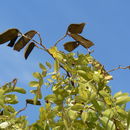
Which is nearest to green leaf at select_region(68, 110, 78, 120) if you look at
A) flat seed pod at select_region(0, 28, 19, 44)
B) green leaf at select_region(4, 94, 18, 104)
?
green leaf at select_region(4, 94, 18, 104)

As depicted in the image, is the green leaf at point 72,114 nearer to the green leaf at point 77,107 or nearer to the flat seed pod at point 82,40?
the green leaf at point 77,107

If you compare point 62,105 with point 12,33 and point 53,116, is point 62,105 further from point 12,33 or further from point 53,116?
point 12,33

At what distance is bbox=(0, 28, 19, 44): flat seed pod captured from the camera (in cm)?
287

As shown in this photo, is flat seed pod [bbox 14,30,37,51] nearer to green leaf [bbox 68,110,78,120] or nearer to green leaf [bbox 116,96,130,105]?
green leaf [bbox 68,110,78,120]

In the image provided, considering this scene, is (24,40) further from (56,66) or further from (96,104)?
(96,104)

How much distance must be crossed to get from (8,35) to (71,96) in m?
0.77

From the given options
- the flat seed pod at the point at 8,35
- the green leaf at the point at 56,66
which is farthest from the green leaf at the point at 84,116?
the flat seed pod at the point at 8,35

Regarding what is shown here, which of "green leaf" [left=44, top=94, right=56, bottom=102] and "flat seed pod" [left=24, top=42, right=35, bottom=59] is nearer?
"green leaf" [left=44, top=94, right=56, bottom=102]

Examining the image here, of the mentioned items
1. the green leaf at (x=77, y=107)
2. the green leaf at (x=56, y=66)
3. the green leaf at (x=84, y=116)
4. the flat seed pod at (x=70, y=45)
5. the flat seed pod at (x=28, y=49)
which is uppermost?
the flat seed pod at (x=70, y=45)

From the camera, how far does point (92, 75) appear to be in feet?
7.98

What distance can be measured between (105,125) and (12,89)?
87cm

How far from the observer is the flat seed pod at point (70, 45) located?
9.47 feet

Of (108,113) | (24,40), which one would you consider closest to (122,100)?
(108,113)

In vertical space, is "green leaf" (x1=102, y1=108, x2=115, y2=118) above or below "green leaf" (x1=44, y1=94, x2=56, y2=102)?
below
